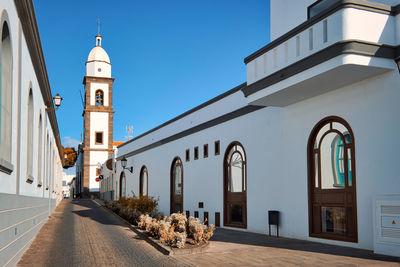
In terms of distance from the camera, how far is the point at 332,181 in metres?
11.8

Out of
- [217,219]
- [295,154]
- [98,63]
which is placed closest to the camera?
[295,154]

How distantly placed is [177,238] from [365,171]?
16.0ft

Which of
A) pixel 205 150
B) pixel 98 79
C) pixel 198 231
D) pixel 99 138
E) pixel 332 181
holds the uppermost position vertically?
pixel 98 79

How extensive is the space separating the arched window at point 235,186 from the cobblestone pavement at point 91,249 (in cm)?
403

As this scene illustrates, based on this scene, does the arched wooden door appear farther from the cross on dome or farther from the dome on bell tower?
the cross on dome


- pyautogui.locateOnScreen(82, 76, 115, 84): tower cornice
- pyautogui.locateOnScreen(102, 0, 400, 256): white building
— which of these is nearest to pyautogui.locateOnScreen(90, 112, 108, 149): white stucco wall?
pyautogui.locateOnScreen(82, 76, 115, 84): tower cornice

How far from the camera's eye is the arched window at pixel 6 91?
7855mm

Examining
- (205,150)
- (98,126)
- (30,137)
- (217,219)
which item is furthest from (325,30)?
(98,126)

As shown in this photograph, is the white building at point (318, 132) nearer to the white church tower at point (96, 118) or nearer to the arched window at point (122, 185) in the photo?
the arched window at point (122, 185)

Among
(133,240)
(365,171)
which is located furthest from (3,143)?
(365,171)

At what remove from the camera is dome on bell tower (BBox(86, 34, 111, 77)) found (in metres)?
56.8

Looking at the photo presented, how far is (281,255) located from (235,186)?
717 centimetres

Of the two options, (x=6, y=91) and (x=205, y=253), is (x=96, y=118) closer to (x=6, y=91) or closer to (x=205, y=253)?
(x=205, y=253)

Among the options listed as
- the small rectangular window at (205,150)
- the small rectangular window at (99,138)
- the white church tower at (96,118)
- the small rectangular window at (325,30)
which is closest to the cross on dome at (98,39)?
the white church tower at (96,118)
